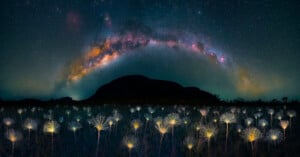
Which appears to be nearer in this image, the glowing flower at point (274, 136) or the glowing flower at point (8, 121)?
the glowing flower at point (274, 136)

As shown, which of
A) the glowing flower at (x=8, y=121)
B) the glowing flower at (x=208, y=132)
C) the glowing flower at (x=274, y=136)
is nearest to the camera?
the glowing flower at (x=274, y=136)

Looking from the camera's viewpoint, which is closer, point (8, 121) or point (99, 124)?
point (99, 124)

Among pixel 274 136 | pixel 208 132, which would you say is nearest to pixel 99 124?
pixel 208 132

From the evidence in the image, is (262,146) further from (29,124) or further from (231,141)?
(29,124)

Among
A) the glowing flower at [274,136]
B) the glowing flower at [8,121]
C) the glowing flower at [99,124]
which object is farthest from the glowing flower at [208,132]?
the glowing flower at [8,121]

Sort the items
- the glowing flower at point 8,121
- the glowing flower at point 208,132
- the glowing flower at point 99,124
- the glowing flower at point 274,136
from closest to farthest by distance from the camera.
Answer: the glowing flower at point 274,136 → the glowing flower at point 208,132 → the glowing flower at point 99,124 → the glowing flower at point 8,121

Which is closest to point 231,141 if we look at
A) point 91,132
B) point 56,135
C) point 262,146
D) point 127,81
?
point 262,146

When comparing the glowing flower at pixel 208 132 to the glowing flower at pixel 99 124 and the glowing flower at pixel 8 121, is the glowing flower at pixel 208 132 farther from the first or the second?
the glowing flower at pixel 8 121

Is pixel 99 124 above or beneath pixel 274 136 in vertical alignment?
above

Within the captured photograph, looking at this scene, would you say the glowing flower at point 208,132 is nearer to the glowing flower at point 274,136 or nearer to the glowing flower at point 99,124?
the glowing flower at point 274,136

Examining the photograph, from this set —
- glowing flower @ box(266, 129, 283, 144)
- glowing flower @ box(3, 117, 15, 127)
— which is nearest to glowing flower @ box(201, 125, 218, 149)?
glowing flower @ box(266, 129, 283, 144)

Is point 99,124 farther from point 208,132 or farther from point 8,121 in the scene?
point 8,121
